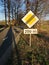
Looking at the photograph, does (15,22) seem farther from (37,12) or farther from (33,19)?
(33,19)

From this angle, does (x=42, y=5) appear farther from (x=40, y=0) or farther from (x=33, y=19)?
(x=33, y=19)

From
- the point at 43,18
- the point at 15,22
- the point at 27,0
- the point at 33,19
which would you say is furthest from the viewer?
the point at 15,22

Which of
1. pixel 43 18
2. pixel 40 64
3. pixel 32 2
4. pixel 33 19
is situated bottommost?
pixel 40 64

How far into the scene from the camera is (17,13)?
45719 mm

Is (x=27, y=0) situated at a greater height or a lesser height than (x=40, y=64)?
greater

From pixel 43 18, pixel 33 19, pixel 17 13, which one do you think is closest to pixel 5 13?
pixel 17 13

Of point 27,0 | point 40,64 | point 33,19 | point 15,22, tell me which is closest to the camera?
point 40,64

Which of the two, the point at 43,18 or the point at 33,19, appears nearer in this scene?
the point at 33,19

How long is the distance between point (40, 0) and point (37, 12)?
71.1 inches

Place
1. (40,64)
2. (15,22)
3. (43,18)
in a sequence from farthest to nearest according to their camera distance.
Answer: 1. (15,22)
2. (43,18)
3. (40,64)

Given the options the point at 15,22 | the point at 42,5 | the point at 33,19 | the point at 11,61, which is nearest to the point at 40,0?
the point at 42,5

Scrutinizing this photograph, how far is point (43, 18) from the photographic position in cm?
3488

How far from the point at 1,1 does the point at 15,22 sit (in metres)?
5.56

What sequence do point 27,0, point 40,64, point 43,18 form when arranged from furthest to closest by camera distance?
point 43,18 → point 27,0 → point 40,64
